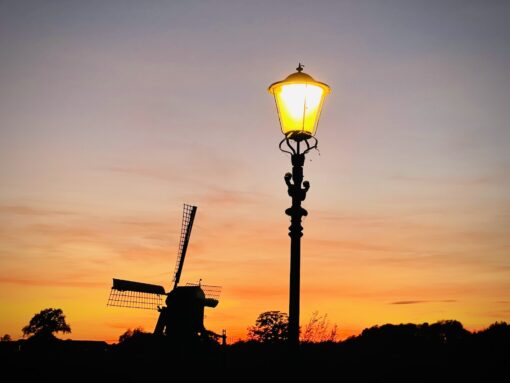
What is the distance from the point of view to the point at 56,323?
121m

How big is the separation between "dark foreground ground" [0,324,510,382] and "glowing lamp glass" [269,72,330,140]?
122 inches

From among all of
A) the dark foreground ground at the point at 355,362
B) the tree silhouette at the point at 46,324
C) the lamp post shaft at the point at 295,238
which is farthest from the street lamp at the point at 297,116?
the tree silhouette at the point at 46,324

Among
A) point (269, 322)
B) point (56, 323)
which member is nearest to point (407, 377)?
point (269, 322)

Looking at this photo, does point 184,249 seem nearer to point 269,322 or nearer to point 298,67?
point 298,67

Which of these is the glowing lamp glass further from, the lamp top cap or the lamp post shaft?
the lamp post shaft

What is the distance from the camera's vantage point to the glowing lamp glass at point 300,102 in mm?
7352

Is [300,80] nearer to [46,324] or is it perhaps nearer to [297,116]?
[297,116]

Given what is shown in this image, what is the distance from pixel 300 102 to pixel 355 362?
30.3ft

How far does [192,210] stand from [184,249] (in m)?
2.73

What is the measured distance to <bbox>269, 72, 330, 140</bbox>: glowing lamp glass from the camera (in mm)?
7352

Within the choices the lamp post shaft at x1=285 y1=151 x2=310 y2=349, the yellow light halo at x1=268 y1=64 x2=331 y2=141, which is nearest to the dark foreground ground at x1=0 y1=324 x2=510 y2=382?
the lamp post shaft at x1=285 y1=151 x2=310 y2=349

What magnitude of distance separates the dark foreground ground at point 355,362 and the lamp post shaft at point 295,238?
384mm

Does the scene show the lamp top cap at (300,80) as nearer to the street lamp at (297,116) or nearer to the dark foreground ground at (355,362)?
the street lamp at (297,116)

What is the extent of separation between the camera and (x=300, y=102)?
7.36m
